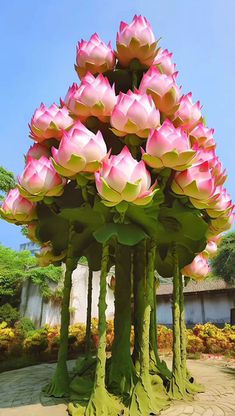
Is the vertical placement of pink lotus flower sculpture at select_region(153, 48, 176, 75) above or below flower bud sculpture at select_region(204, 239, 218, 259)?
above

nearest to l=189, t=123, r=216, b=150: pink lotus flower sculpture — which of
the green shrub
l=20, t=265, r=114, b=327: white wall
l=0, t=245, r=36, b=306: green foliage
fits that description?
the green shrub

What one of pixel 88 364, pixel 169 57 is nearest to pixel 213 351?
pixel 88 364

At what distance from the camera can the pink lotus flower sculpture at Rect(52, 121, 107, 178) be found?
2.56 meters

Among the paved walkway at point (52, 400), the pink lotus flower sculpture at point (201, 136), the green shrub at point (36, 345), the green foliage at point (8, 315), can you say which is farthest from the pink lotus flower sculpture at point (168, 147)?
the green foliage at point (8, 315)

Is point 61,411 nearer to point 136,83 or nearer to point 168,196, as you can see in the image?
point 168,196

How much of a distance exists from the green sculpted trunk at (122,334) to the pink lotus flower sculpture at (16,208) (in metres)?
0.97

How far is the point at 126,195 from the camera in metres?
2.45

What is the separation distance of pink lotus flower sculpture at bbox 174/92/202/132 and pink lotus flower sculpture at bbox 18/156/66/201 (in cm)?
125

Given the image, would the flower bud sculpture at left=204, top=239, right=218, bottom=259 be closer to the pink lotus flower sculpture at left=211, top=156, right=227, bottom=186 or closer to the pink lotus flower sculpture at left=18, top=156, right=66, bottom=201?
the pink lotus flower sculpture at left=211, top=156, right=227, bottom=186

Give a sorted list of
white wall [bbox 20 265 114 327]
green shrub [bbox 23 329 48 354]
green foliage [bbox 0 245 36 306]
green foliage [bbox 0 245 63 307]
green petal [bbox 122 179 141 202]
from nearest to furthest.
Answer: green petal [bbox 122 179 141 202]
green shrub [bbox 23 329 48 354]
white wall [bbox 20 265 114 327]
green foliage [bbox 0 245 63 307]
green foliage [bbox 0 245 36 306]

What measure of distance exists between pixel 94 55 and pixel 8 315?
554 inches

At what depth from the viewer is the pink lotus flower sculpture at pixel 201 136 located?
3.38m

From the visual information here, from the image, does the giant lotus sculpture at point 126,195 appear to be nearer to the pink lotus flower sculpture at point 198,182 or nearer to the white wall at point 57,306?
the pink lotus flower sculpture at point 198,182

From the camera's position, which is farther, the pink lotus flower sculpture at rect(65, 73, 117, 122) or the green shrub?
the green shrub
